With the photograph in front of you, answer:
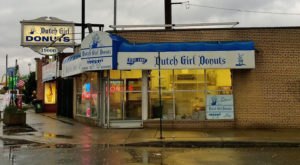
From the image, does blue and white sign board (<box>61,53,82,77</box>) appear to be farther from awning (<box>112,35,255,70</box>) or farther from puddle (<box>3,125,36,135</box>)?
puddle (<box>3,125,36,135</box>)

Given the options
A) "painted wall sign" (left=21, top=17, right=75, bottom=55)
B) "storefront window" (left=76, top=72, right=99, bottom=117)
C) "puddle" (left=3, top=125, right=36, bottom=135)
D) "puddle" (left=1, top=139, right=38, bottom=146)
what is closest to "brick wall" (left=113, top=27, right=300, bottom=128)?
"storefront window" (left=76, top=72, right=99, bottom=117)

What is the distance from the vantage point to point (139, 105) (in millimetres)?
21000

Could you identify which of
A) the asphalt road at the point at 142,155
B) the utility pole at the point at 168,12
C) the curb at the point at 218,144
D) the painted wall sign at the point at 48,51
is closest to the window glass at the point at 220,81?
the curb at the point at 218,144

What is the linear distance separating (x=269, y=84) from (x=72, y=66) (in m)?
10.4

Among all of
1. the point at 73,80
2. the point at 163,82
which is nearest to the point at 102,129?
the point at 163,82

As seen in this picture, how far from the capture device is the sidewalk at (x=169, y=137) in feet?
51.9

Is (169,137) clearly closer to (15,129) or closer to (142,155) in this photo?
(142,155)

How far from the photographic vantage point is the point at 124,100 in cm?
2112

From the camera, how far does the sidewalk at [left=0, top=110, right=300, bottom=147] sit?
15.8 metres

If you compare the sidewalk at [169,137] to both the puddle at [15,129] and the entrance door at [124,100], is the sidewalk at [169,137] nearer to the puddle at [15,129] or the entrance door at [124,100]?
the puddle at [15,129]

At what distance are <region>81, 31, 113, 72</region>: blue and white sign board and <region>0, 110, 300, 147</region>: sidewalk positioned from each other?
9.91ft

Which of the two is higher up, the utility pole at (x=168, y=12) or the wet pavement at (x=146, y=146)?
the utility pole at (x=168, y=12)

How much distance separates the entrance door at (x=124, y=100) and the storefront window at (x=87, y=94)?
1.07m

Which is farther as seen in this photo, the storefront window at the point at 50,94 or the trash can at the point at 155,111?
the storefront window at the point at 50,94
